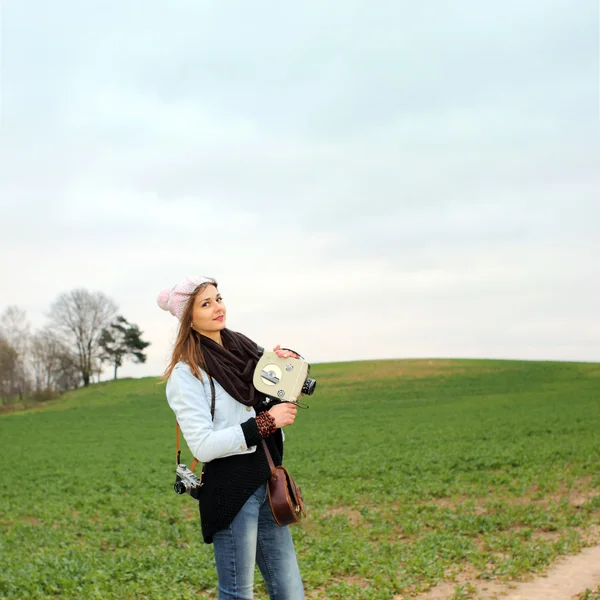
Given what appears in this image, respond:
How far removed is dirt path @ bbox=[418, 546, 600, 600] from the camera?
759 cm

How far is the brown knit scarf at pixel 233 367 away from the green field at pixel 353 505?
4.80 meters

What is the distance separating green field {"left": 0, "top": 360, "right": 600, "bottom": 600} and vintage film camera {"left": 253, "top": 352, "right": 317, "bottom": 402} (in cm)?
480

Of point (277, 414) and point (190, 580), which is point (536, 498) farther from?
point (277, 414)

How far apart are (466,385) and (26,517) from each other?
138 feet

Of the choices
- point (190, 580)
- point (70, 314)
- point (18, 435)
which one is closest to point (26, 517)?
point (190, 580)

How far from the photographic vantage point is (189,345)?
3.74m

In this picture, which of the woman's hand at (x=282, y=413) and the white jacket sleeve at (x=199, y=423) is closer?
the white jacket sleeve at (x=199, y=423)

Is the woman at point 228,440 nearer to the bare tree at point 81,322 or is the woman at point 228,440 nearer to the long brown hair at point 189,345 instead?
the long brown hair at point 189,345

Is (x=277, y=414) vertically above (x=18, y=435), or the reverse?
(x=277, y=414)

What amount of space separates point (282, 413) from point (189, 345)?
2.09 ft

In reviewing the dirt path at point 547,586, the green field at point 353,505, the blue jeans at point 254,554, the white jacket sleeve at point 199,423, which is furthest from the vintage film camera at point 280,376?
the dirt path at point 547,586

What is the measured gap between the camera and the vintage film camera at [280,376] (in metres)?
3.71

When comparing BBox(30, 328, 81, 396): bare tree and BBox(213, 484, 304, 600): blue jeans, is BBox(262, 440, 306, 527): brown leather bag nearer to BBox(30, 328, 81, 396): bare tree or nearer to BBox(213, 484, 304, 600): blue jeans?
BBox(213, 484, 304, 600): blue jeans

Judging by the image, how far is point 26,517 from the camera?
15320 mm
